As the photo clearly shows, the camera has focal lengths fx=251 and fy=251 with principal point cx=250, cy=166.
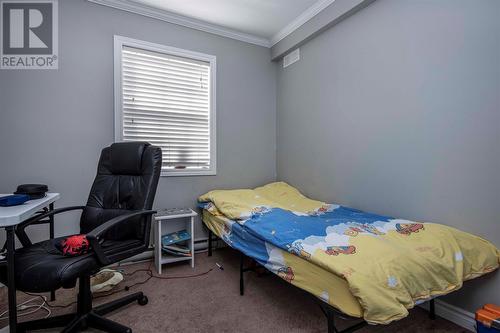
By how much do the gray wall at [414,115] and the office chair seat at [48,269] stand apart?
2.13 metres

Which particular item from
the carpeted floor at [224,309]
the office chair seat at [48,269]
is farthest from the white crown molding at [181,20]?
the carpeted floor at [224,309]

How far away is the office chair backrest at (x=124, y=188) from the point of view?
1729 millimetres

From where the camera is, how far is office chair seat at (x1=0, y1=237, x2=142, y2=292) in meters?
1.21

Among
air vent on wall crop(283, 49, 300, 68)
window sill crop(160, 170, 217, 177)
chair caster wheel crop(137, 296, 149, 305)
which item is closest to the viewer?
chair caster wheel crop(137, 296, 149, 305)

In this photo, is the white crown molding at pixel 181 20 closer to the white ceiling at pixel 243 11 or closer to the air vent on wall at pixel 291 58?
the white ceiling at pixel 243 11

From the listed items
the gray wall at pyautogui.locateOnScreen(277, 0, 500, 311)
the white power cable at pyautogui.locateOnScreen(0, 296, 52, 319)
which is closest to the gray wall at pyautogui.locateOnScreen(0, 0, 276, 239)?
the white power cable at pyautogui.locateOnScreen(0, 296, 52, 319)

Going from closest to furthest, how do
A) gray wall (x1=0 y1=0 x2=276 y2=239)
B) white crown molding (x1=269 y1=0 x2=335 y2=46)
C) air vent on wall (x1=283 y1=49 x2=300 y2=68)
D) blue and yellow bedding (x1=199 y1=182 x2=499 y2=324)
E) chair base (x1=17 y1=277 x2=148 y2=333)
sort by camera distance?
blue and yellow bedding (x1=199 y1=182 x2=499 y2=324)
chair base (x1=17 y1=277 x2=148 y2=333)
gray wall (x1=0 y1=0 x2=276 y2=239)
white crown molding (x1=269 y1=0 x2=335 y2=46)
air vent on wall (x1=283 y1=49 x2=300 y2=68)

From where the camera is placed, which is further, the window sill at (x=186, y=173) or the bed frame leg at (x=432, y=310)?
the window sill at (x=186, y=173)

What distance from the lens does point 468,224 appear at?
1612 millimetres

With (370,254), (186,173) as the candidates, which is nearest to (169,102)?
(186,173)

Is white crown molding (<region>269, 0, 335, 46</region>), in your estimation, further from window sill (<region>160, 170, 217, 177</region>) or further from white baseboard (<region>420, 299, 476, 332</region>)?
white baseboard (<region>420, 299, 476, 332</region>)

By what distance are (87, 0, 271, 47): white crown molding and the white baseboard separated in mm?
3295

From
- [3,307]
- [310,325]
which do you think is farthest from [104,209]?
[310,325]

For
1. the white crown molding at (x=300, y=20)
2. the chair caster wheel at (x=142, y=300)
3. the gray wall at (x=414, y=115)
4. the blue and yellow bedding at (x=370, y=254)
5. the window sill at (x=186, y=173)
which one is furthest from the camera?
the window sill at (x=186, y=173)
